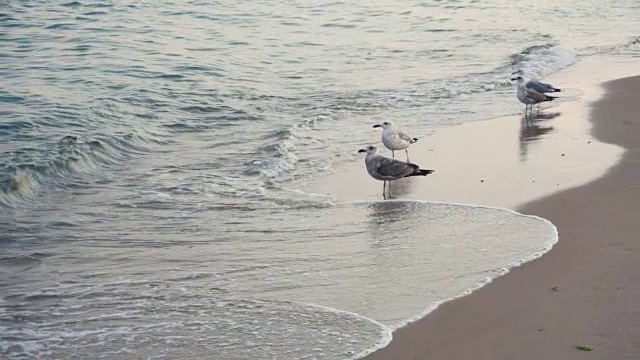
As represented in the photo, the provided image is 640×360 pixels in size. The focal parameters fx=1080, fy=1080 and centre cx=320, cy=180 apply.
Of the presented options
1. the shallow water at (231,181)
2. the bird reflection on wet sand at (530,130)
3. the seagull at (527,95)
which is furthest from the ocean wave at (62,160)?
the seagull at (527,95)

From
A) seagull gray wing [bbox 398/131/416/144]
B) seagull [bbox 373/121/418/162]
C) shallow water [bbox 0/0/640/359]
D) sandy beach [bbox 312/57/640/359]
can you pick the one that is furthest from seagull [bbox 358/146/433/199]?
seagull gray wing [bbox 398/131/416/144]

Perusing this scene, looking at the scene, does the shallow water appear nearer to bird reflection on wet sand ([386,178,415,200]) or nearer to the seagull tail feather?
bird reflection on wet sand ([386,178,415,200])

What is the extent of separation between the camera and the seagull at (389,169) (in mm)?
9805

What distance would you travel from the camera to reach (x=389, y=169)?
32.2 feet

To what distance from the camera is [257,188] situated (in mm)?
10180

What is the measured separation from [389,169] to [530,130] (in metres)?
3.06

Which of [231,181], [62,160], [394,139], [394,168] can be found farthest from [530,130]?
[62,160]

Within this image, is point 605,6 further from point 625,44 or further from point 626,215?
point 626,215

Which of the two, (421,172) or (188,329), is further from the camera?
(421,172)

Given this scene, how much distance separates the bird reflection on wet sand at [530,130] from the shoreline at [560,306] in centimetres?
→ 262

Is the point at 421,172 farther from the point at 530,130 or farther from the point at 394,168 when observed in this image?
the point at 530,130

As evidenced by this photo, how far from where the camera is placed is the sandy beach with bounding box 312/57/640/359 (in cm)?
593

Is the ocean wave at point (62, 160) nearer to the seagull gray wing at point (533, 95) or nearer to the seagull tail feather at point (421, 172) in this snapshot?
the seagull tail feather at point (421, 172)

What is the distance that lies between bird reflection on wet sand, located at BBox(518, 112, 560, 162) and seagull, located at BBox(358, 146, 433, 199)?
1318 millimetres
